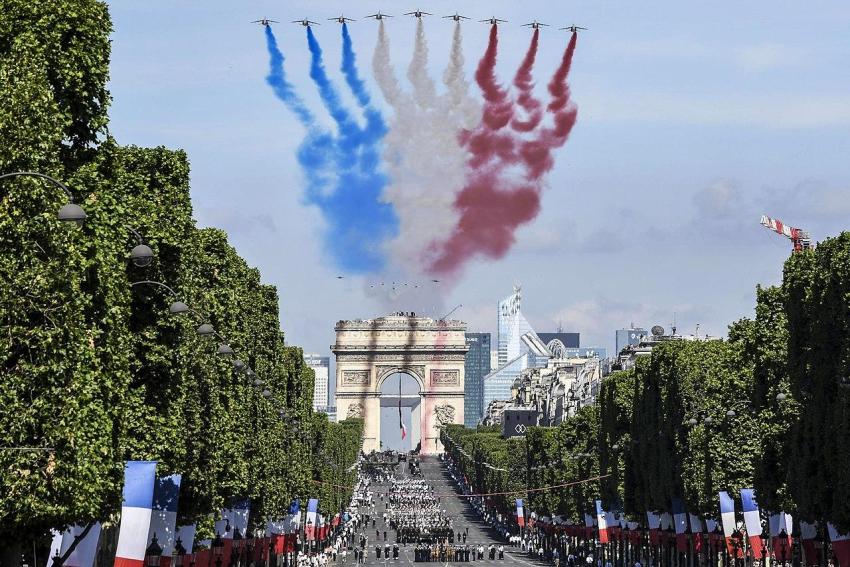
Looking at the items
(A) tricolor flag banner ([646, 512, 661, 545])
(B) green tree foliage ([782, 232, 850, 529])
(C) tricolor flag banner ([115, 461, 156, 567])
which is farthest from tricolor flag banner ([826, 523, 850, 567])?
(A) tricolor flag banner ([646, 512, 661, 545])

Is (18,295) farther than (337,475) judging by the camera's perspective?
No

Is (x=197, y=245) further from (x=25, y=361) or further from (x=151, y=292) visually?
(x=25, y=361)

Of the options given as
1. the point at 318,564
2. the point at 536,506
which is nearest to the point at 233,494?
the point at 318,564

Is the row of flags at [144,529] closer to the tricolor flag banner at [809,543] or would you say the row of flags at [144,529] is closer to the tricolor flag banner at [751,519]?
the tricolor flag banner at [751,519]

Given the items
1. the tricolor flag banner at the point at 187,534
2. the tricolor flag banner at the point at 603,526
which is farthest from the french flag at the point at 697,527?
the tricolor flag banner at the point at 187,534

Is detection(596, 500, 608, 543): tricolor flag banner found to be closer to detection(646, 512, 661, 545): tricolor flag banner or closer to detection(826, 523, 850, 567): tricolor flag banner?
detection(646, 512, 661, 545): tricolor flag banner
